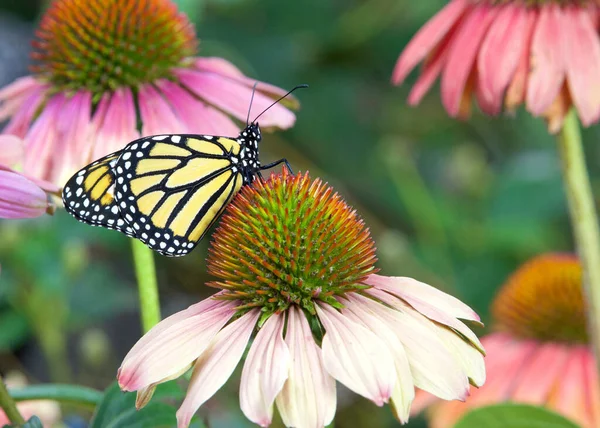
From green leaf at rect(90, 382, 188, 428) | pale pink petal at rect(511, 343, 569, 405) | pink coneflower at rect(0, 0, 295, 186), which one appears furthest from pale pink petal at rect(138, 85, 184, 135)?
pale pink petal at rect(511, 343, 569, 405)

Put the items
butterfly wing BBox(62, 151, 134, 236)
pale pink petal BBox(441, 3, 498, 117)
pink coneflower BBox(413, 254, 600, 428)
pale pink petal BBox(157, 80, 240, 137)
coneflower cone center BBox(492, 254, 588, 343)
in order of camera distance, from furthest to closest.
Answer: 1. coneflower cone center BBox(492, 254, 588, 343)
2. pink coneflower BBox(413, 254, 600, 428)
3. pale pink petal BBox(441, 3, 498, 117)
4. pale pink petal BBox(157, 80, 240, 137)
5. butterfly wing BBox(62, 151, 134, 236)

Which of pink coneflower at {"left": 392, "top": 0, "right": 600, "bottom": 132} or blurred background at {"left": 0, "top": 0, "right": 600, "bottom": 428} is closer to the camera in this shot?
pink coneflower at {"left": 392, "top": 0, "right": 600, "bottom": 132}

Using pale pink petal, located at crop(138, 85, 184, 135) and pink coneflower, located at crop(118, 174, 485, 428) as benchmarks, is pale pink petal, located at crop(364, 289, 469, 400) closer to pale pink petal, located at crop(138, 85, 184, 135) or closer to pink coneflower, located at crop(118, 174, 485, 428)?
pink coneflower, located at crop(118, 174, 485, 428)

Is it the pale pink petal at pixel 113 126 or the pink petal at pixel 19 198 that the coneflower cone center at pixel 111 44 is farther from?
the pink petal at pixel 19 198

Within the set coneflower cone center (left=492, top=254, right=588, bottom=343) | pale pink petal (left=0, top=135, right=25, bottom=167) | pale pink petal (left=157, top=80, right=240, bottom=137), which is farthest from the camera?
coneflower cone center (left=492, top=254, right=588, bottom=343)

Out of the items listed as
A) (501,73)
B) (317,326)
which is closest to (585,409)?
(501,73)

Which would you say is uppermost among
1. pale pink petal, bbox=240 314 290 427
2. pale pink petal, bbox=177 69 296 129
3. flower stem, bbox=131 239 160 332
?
pale pink petal, bbox=177 69 296 129
